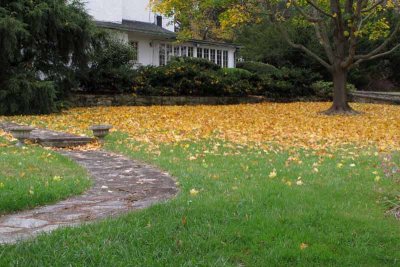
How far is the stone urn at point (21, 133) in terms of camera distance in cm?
1016

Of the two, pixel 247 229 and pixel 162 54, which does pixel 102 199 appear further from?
pixel 162 54

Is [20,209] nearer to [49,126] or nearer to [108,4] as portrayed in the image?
[49,126]

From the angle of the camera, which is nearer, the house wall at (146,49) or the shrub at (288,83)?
the shrub at (288,83)

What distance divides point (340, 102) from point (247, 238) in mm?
17168

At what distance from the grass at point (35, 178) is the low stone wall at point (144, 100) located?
1323 centimetres

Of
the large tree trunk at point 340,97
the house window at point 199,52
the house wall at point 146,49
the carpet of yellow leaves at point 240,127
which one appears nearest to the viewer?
the carpet of yellow leaves at point 240,127

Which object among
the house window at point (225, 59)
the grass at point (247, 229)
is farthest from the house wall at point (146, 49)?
the grass at point (247, 229)

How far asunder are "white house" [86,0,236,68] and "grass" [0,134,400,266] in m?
21.8

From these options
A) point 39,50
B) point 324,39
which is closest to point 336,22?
point 324,39

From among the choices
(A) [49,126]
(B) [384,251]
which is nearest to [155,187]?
(B) [384,251]

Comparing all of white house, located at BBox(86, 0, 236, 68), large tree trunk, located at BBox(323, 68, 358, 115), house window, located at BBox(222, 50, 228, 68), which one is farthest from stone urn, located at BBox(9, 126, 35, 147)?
house window, located at BBox(222, 50, 228, 68)

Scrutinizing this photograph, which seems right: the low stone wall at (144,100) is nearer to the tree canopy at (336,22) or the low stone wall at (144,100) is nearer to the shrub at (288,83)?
the shrub at (288,83)

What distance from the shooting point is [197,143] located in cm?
1123

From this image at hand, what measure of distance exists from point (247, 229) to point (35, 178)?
341cm
